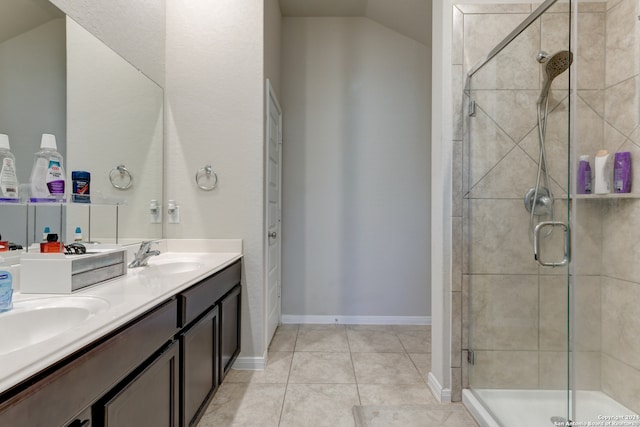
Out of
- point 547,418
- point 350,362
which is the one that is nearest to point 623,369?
point 547,418

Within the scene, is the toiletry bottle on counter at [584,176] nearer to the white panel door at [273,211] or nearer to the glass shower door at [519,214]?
the glass shower door at [519,214]

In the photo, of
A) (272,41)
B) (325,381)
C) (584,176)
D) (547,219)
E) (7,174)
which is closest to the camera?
(7,174)

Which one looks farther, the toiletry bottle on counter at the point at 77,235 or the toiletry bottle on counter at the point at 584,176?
the toiletry bottle on counter at the point at 584,176

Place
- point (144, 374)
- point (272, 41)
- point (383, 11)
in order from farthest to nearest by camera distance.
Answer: point (383, 11) < point (272, 41) < point (144, 374)

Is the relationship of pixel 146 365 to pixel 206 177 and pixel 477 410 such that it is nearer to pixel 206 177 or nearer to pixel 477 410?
pixel 206 177

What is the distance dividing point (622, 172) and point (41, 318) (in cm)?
270

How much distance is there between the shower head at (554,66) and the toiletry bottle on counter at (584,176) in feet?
2.38

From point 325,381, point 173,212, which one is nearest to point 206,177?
point 173,212

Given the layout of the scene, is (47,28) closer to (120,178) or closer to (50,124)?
(50,124)

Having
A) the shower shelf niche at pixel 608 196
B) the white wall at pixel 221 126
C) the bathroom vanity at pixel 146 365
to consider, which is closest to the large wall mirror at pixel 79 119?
the white wall at pixel 221 126

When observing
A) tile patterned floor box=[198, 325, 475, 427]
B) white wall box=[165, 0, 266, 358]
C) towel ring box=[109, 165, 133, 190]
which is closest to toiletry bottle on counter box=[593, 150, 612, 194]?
tile patterned floor box=[198, 325, 475, 427]

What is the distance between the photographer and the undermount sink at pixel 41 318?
88 cm

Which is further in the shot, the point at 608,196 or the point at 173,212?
the point at 173,212

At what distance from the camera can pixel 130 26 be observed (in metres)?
1.89
